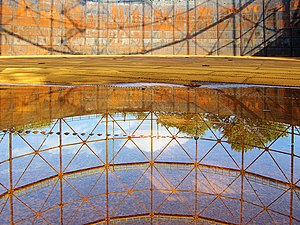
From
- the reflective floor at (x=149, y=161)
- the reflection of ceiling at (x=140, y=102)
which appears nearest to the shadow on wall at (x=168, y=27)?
the reflection of ceiling at (x=140, y=102)

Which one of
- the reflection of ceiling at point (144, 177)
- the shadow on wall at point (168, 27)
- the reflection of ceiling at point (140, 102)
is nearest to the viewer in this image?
the reflection of ceiling at point (144, 177)

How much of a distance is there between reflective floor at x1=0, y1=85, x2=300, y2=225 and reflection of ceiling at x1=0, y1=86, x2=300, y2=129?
37 millimetres

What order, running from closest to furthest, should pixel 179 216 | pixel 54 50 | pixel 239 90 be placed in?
pixel 179 216, pixel 239 90, pixel 54 50

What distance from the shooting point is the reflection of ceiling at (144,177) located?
3271 mm

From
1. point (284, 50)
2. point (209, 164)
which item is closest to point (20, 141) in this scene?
point (209, 164)

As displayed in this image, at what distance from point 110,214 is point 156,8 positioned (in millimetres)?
34600

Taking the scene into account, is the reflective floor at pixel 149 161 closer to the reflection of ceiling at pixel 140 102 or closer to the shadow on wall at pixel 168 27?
the reflection of ceiling at pixel 140 102

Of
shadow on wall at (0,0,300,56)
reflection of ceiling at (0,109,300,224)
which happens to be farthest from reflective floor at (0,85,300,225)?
shadow on wall at (0,0,300,56)

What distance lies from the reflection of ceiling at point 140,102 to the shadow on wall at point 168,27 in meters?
25.0

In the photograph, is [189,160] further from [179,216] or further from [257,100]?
[257,100]

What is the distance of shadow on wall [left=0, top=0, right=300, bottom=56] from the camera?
3444 centimetres

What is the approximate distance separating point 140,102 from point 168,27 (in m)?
28.7

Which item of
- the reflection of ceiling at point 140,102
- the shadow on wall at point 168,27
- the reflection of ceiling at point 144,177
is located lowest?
the reflection of ceiling at point 144,177

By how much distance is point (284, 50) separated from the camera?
35.0 metres
